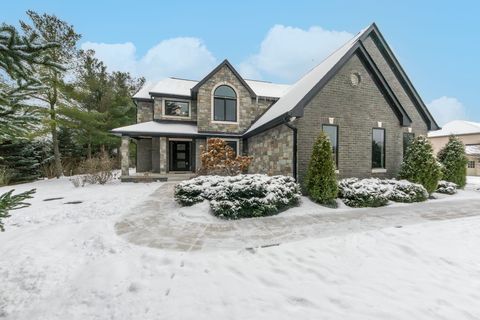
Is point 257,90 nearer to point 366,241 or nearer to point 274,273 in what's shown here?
point 366,241

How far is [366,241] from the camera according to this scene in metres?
4.83

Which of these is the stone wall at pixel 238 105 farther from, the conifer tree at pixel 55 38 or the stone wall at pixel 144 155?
the conifer tree at pixel 55 38

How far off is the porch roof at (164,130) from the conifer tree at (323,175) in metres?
8.22

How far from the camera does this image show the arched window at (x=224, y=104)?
15.9 meters

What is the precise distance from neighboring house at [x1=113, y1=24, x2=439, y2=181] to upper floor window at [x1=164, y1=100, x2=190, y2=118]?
7 centimetres

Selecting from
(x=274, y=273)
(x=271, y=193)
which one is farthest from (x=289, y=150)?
(x=274, y=273)

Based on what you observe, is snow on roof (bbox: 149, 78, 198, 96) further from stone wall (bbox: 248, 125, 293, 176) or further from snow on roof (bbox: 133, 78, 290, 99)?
stone wall (bbox: 248, 125, 293, 176)

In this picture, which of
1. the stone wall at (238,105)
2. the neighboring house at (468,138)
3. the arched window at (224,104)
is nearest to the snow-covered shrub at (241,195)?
the stone wall at (238,105)

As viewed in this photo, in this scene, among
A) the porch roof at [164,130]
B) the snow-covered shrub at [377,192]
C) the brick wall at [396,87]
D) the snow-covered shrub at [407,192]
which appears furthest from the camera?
the porch roof at [164,130]

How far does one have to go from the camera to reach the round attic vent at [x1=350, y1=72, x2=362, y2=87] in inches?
400

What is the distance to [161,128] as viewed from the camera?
49.4ft

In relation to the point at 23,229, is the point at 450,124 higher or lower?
higher

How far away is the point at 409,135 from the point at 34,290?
598 inches

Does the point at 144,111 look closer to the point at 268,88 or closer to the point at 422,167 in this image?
the point at 268,88
